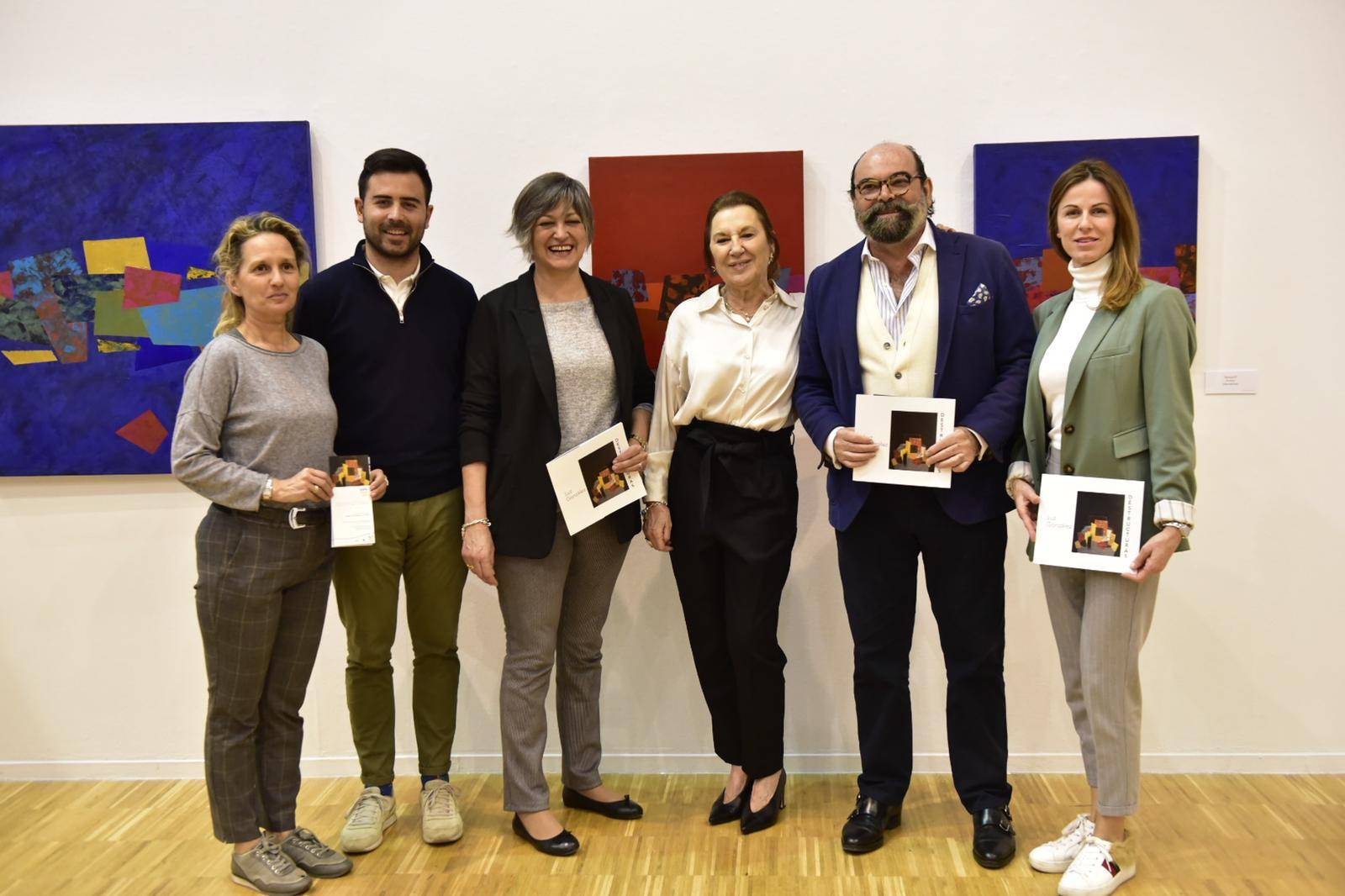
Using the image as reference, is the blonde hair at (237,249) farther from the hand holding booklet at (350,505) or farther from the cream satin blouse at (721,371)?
the cream satin blouse at (721,371)

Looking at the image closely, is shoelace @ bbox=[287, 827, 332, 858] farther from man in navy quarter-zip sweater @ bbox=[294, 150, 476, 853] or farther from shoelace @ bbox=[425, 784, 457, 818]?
shoelace @ bbox=[425, 784, 457, 818]

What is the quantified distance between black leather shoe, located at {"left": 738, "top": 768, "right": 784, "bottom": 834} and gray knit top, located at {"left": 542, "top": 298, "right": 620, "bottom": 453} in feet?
4.08

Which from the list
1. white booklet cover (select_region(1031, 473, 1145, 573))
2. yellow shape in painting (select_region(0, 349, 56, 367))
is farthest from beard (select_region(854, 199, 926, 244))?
yellow shape in painting (select_region(0, 349, 56, 367))

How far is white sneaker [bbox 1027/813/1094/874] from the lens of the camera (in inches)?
108

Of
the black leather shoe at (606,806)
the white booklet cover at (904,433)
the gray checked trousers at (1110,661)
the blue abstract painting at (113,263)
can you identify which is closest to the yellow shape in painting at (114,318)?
the blue abstract painting at (113,263)

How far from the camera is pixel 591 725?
3172 mm

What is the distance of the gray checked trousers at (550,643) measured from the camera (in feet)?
9.69

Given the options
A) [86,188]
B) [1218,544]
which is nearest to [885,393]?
[1218,544]

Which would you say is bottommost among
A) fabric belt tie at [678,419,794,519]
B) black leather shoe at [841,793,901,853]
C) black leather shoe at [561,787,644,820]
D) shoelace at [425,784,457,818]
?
black leather shoe at [561,787,644,820]

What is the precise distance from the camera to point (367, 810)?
3.06 meters

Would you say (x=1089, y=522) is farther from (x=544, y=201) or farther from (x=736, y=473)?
(x=544, y=201)

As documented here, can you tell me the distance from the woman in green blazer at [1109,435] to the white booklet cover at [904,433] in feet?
0.78

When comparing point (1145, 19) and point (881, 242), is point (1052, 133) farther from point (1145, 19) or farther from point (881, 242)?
point (881, 242)

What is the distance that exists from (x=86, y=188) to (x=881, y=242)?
277cm
